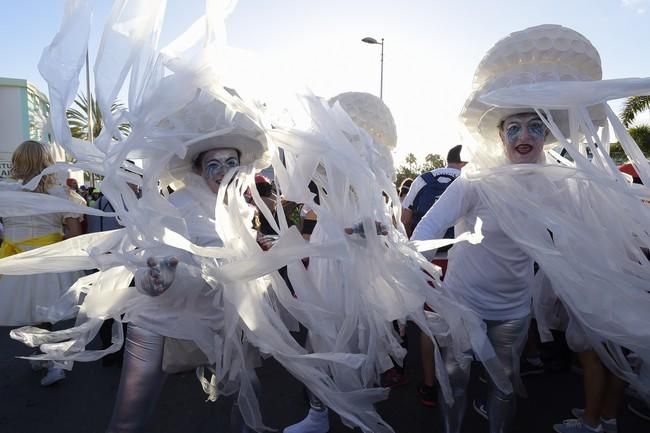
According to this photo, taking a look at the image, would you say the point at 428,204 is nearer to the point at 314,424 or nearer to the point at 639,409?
the point at 314,424

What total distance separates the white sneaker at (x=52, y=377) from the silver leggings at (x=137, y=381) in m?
1.77

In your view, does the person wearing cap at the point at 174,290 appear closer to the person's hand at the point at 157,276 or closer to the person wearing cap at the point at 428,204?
the person's hand at the point at 157,276

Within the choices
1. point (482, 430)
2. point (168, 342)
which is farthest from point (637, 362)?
point (168, 342)

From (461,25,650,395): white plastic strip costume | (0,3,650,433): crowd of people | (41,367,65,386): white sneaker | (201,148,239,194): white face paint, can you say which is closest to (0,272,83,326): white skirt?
(41,367,65,386): white sneaker

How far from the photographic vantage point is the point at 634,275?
1712mm

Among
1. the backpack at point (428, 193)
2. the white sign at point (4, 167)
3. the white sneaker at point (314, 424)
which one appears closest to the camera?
the white sneaker at point (314, 424)

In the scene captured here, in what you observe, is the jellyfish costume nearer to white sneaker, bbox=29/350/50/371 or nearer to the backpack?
the backpack

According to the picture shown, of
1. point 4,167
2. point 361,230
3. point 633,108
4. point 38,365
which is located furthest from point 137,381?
point 633,108

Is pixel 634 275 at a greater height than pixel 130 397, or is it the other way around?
pixel 634 275

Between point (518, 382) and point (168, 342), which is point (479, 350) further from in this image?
point (168, 342)

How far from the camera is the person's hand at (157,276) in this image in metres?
1.47

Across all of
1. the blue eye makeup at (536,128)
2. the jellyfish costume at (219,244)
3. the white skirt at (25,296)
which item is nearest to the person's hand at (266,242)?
the jellyfish costume at (219,244)

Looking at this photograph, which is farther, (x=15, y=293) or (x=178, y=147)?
(x=15, y=293)

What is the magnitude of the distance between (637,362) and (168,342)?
6.84ft
